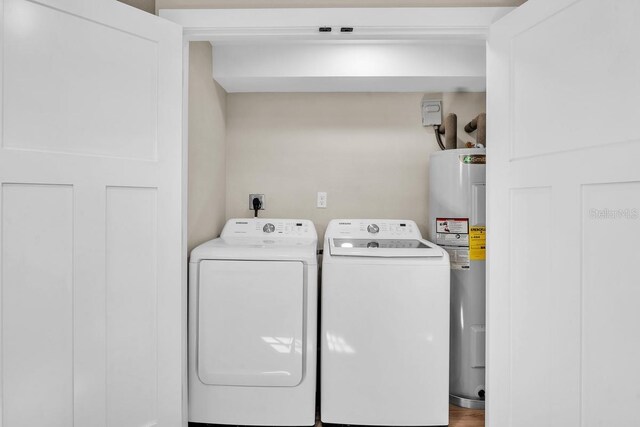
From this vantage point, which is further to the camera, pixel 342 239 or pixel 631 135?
pixel 342 239

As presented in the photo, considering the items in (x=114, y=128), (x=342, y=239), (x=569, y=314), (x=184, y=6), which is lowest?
(x=569, y=314)

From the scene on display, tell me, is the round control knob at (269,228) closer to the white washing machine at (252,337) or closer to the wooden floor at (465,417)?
the white washing machine at (252,337)

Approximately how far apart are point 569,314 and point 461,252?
834 mm

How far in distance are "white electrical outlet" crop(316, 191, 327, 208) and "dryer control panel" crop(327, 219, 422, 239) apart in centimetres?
28

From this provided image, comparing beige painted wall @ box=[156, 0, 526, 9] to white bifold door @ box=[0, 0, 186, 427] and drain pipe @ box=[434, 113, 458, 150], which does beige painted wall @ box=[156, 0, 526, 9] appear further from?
drain pipe @ box=[434, 113, 458, 150]

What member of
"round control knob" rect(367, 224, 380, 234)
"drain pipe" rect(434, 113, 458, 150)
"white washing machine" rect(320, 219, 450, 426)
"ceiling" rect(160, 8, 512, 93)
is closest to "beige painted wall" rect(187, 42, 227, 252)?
"ceiling" rect(160, 8, 512, 93)

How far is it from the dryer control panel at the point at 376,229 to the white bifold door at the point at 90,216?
3.40ft

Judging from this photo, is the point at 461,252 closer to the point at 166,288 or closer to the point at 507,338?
the point at 507,338

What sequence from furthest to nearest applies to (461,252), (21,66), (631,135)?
(461,252) < (21,66) < (631,135)

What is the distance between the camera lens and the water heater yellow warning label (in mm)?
1901

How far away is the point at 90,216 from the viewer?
Result: 1.26 metres

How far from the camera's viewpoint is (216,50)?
214 cm

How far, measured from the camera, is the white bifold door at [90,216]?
112cm

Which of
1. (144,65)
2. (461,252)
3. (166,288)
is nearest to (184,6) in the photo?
(144,65)
